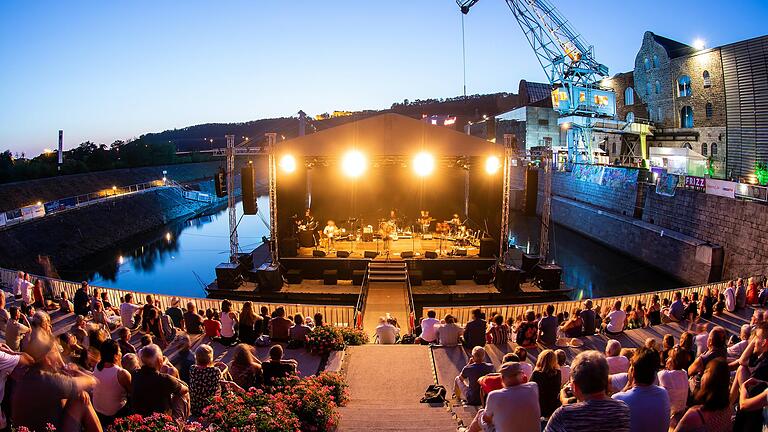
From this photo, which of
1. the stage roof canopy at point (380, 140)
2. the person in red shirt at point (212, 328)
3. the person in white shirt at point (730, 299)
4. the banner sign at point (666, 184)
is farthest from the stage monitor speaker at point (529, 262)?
the person in red shirt at point (212, 328)

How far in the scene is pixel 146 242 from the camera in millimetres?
30625

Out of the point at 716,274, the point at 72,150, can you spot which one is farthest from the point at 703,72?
the point at 72,150

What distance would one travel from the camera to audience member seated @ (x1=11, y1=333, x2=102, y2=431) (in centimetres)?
285

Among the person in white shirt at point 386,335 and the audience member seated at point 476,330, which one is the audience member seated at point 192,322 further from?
the audience member seated at point 476,330

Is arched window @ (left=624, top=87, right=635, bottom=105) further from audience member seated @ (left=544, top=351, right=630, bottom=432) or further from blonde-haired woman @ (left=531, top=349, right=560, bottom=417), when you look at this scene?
audience member seated @ (left=544, top=351, right=630, bottom=432)

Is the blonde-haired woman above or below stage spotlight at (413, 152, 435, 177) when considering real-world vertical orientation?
below

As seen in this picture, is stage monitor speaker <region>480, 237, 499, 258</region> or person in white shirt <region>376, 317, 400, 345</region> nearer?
person in white shirt <region>376, 317, 400, 345</region>

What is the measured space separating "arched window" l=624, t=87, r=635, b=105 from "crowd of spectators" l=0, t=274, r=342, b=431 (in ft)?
126

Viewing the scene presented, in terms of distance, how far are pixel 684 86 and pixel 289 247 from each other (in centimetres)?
2845

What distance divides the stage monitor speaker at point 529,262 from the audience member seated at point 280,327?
1002cm

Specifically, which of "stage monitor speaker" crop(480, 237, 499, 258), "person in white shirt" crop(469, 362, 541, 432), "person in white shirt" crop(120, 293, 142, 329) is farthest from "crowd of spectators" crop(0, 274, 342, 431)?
"stage monitor speaker" crop(480, 237, 499, 258)

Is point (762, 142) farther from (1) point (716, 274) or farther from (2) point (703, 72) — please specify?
(1) point (716, 274)

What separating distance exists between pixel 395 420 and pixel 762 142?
27.8m

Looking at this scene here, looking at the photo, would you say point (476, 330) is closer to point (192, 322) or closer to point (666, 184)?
point (192, 322)
